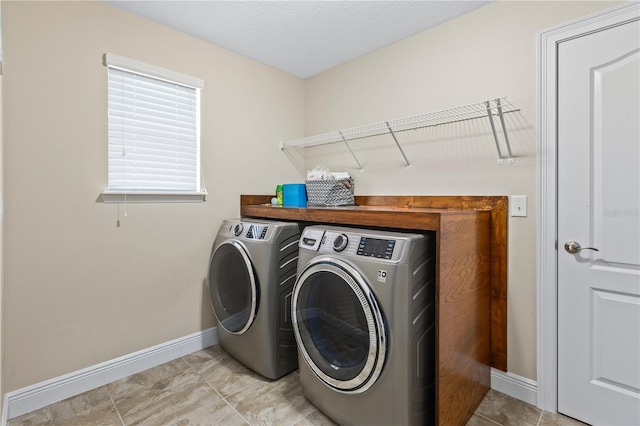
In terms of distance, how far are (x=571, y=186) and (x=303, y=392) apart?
69.7 inches

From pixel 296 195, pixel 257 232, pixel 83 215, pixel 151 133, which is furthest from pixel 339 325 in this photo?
pixel 151 133

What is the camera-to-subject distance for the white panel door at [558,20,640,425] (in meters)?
1.46

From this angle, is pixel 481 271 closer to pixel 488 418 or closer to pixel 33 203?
pixel 488 418

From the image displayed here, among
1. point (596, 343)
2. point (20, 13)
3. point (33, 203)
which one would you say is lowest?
point (596, 343)

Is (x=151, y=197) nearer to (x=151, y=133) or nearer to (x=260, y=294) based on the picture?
(x=151, y=133)

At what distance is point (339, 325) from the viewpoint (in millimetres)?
1538

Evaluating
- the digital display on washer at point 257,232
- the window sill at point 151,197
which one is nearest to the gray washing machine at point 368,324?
the digital display on washer at point 257,232

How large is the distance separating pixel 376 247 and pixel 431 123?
113 centimetres

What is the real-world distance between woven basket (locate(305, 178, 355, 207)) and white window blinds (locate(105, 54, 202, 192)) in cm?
84

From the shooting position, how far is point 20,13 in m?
1.62

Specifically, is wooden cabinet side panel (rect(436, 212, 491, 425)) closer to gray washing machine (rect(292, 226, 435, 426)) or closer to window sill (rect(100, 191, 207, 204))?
gray washing machine (rect(292, 226, 435, 426))

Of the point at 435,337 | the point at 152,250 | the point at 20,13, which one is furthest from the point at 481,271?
the point at 20,13

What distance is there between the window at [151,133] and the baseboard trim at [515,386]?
87.6 inches

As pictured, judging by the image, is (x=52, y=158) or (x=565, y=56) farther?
(x=52, y=158)
